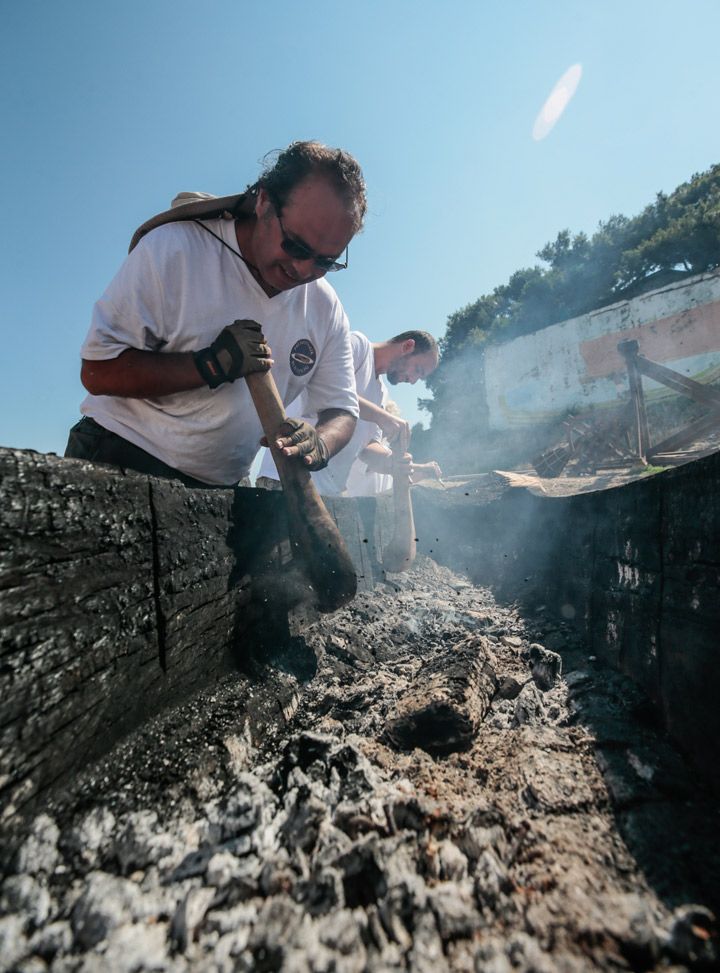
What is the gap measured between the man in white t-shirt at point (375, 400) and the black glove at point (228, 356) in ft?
4.65

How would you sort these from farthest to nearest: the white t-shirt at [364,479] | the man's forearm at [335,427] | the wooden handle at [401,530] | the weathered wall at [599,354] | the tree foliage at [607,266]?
the tree foliage at [607,266] < the weathered wall at [599,354] < the white t-shirt at [364,479] < the wooden handle at [401,530] < the man's forearm at [335,427]

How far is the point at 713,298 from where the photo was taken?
54.9 ft

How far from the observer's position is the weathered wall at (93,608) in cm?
86

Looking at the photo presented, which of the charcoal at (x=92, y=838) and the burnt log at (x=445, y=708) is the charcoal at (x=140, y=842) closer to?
the charcoal at (x=92, y=838)

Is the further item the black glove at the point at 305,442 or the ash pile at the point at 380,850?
the black glove at the point at 305,442

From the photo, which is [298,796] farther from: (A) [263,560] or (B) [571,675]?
(B) [571,675]

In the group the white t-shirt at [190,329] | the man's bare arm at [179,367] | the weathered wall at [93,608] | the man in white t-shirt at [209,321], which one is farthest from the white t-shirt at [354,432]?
the weathered wall at [93,608]

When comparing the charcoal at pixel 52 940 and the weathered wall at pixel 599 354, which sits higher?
the weathered wall at pixel 599 354

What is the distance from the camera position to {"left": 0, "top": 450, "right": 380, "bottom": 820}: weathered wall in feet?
2.83

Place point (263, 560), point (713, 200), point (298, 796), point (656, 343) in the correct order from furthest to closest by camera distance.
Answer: point (713, 200) → point (656, 343) → point (263, 560) → point (298, 796)

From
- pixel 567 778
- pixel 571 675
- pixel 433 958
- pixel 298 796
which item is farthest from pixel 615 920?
pixel 571 675

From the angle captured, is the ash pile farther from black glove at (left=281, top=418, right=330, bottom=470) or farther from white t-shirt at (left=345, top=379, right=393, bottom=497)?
white t-shirt at (left=345, top=379, right=393, bottom=497)

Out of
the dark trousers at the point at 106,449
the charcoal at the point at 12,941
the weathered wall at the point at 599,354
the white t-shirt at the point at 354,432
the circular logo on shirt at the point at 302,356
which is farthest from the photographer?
the weathered wall at the point at 599,354

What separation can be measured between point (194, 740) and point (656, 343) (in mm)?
21822
